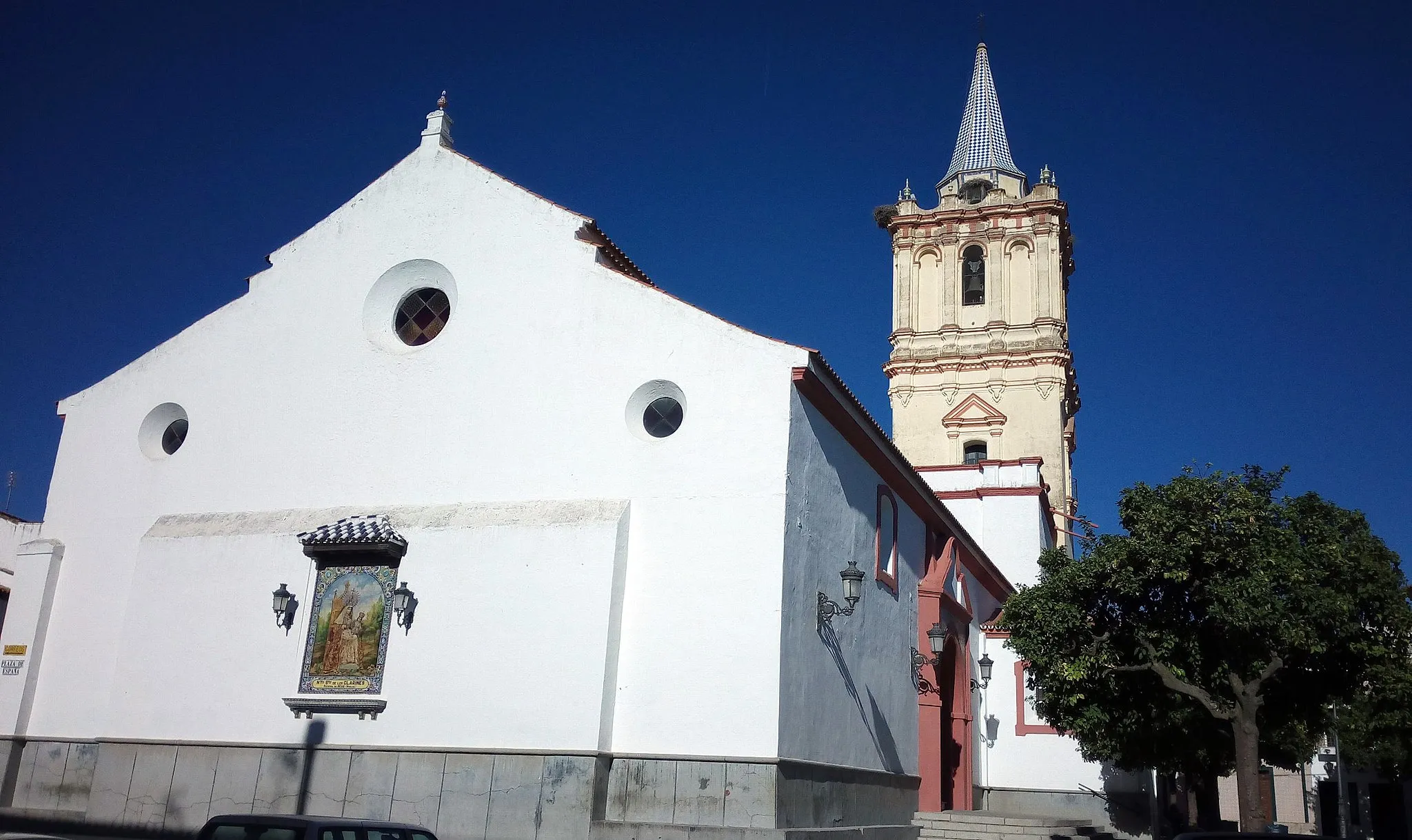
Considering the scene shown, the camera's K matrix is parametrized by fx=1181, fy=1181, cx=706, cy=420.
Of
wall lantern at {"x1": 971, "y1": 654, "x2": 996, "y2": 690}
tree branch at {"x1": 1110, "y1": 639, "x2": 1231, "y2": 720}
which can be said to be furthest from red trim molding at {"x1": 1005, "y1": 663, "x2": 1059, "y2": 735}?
tree branch at {"x1": 1110, "y1": 639, "x2": 1231, "y2": 720}

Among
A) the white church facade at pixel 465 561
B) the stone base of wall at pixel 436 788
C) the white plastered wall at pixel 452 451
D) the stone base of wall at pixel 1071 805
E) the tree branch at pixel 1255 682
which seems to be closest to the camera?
the stone base of wall at pixel 436 788

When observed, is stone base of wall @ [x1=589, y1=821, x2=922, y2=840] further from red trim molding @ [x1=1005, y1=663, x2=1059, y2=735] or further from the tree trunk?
red trim molding @ [x1=1005, y1=663, x2=1059, y2=735]

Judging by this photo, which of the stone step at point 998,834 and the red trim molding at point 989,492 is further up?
the red trim molding at point 989,492

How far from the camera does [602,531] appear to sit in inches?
601

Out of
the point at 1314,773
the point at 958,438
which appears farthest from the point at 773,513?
the point at 1314,773

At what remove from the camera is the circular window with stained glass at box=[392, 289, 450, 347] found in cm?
1788

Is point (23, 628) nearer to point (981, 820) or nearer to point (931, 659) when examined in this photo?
point (931, 659)

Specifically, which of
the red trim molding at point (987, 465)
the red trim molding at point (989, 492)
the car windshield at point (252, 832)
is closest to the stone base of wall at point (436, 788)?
the car windshield at point (252, 832)

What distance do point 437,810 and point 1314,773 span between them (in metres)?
44.6

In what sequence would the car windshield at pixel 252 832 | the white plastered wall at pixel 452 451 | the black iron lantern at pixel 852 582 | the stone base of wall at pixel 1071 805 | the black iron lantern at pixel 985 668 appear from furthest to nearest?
the stone base of wall at pixel 1071 805
the black iron lantern at pixel 985 668
the black iron lantern at pixel 852 582
the white plastered wall at pixel 452 451
the car windshield at pixel 252 832

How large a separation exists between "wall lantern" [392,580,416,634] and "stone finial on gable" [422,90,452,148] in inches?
280

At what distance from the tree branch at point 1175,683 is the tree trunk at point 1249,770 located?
0.25 meters

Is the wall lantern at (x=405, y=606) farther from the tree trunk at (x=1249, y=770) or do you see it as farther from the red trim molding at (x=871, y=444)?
the tree trunk at (x=1249, y=770)

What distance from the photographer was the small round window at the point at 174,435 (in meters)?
18.8
